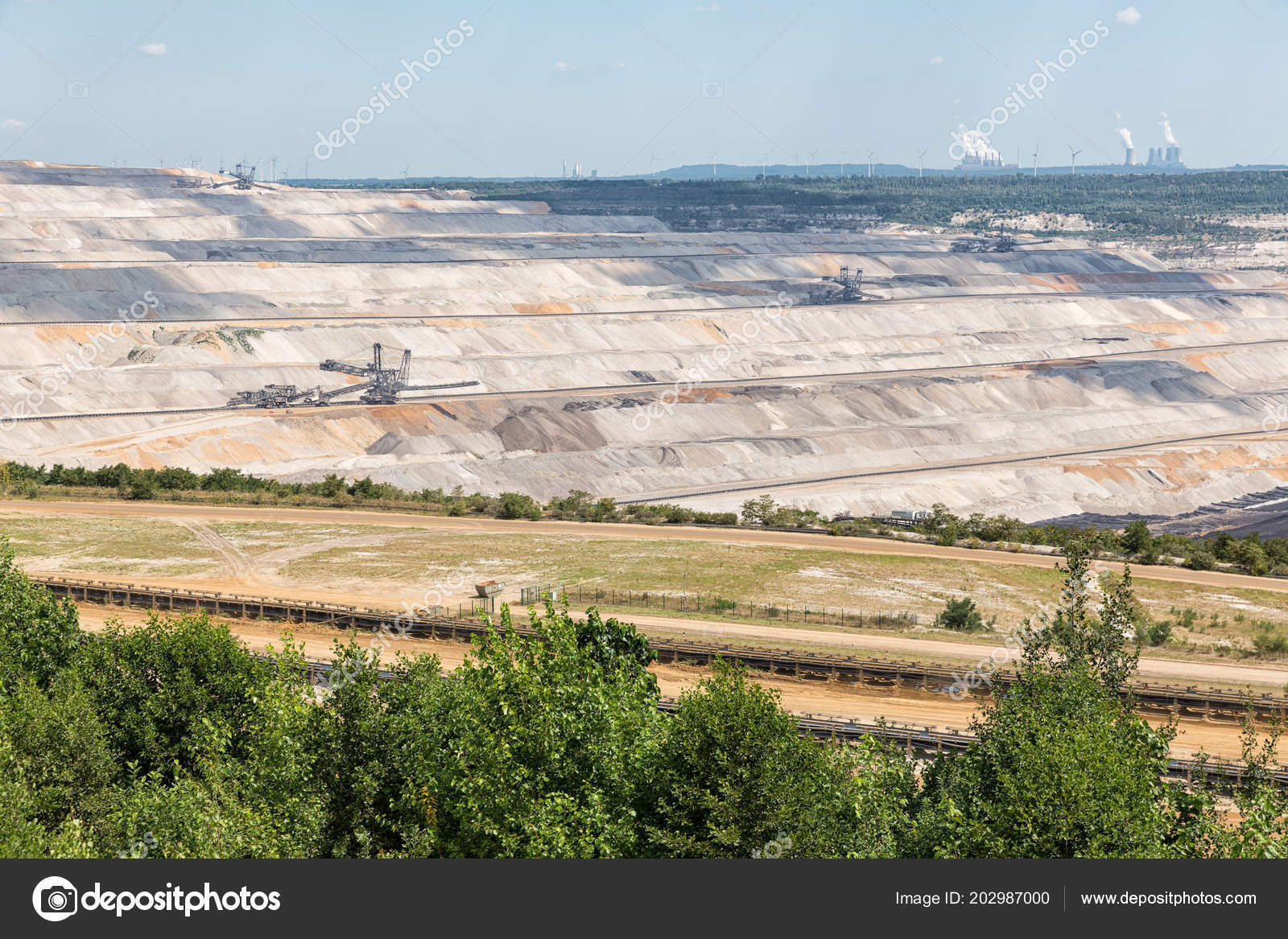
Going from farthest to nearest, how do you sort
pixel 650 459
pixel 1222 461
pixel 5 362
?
pixel 5 362 < pixel 1222 461 < pixel 650 459

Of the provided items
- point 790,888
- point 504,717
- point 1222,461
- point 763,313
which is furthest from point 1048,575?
point 763,313

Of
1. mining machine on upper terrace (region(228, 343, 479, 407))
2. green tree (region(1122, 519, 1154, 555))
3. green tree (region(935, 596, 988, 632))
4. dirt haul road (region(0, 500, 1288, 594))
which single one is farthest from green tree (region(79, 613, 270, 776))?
mining machine on upper terrace (region(228, 343, 479, 407))

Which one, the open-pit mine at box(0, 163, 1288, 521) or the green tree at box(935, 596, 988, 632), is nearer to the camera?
the green tree at box(935, 596, 988, 632)

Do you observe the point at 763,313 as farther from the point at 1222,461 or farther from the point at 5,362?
the point at 5,362

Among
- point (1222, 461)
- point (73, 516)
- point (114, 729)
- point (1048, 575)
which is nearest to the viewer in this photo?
point (114, 729)

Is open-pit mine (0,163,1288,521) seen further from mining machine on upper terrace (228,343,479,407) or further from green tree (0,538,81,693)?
green tree (0,538,81,693)

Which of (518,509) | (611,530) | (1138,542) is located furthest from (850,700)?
(518,509)

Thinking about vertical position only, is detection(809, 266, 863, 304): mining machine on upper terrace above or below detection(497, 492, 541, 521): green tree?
above
